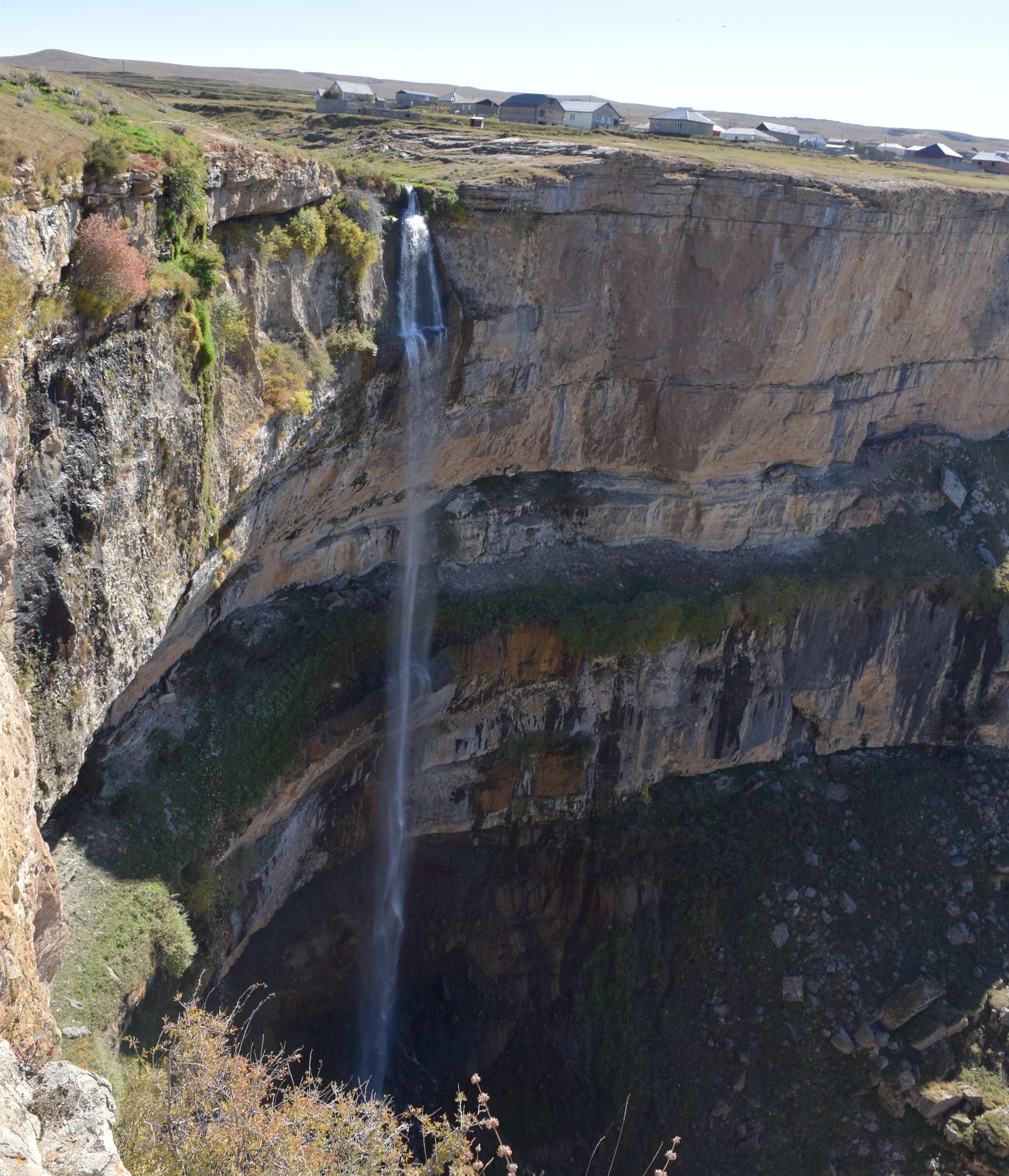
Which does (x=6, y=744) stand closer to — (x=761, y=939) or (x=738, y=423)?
(x=761, y=939)

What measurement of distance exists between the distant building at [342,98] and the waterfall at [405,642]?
16.1m

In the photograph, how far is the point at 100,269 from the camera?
1034 centimetres

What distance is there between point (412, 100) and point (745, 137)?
1242 cm

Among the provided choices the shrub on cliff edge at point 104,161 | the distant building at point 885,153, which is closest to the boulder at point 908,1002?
the shrub on cliff edge at point 104,161

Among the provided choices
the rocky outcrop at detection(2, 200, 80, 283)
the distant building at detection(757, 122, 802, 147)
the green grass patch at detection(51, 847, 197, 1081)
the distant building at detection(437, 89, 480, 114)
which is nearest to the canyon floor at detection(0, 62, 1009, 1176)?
the green grass patch at detection(51, 847, 197, 1081)

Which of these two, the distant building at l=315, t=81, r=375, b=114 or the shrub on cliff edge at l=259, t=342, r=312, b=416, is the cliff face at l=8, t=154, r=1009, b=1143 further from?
the distant building at l=315, t=81, r=375, b=114

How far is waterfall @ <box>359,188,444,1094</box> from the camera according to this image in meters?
18.8

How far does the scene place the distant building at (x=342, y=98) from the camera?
32.1 metres

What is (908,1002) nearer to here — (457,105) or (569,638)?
(569,638)

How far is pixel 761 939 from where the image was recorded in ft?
66.5

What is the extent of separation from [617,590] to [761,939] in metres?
8.33

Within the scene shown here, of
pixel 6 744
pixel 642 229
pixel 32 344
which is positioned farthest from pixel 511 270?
pixel 6 744

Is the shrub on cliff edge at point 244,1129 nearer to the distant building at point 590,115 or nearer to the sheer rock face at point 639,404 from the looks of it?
the sheer rock face at point 639,404

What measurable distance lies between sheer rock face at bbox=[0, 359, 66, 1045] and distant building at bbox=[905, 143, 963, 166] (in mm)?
40562
